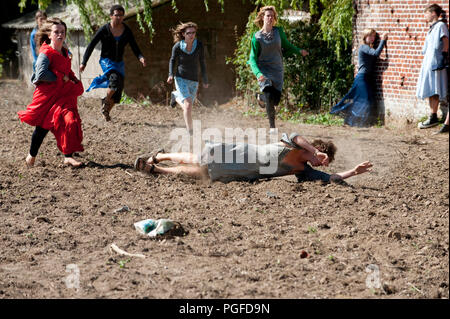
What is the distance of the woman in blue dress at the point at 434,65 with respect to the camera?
1070cm

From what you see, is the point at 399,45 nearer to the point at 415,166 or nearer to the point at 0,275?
the point at 415,166

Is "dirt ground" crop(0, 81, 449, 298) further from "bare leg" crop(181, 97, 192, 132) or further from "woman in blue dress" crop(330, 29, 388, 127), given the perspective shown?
A: "woman in blue dress" crop(330, 29, 388, 127)

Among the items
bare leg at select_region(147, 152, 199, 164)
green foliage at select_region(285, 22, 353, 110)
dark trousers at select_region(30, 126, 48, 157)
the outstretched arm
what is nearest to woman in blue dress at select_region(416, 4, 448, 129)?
green foliage at select_region(285, 22, 353, 110)

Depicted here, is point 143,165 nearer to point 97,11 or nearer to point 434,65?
point 434,65

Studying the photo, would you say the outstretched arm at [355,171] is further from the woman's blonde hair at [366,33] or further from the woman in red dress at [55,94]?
the woman's blonde hair at [366,33]

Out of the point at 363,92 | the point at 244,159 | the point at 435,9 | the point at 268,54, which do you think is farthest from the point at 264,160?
the point at 363,92

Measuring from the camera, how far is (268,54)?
1005 cm

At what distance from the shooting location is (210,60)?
18188mm

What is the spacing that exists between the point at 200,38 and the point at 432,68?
27.2 ft

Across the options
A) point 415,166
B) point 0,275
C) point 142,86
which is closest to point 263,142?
point 415,166

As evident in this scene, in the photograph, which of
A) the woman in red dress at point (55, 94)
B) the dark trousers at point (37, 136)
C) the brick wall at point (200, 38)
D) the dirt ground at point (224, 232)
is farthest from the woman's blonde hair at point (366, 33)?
the dark trousers at point (37, 136)

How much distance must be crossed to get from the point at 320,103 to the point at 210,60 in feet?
17.3

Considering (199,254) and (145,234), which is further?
(145,234)

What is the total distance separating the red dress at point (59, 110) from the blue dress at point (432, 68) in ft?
19.3
